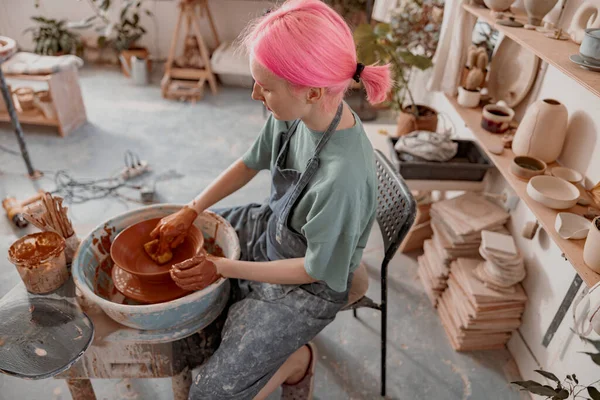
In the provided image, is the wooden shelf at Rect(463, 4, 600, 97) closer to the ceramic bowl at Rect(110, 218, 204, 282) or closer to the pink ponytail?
the pink ponytail

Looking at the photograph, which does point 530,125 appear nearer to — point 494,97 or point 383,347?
point 494,97

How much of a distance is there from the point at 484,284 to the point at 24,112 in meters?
3.40

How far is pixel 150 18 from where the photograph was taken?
15.6ft

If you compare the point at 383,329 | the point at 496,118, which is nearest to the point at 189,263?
the point at 383,329

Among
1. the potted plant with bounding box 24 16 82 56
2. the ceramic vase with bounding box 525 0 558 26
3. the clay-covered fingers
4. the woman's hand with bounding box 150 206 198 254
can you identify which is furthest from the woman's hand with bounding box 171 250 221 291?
the potted plant with bounding box 24 16 82 56

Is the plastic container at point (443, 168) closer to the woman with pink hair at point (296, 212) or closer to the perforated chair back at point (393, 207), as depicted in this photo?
the perforated chair back at point (393, 207)

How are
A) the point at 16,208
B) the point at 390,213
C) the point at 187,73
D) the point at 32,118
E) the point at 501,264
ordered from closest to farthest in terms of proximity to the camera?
the point at 390,213, the point at 501,264, the point at 16,208, the point at 32,118, the point at 187,73

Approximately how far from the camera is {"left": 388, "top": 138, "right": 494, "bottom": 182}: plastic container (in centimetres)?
216

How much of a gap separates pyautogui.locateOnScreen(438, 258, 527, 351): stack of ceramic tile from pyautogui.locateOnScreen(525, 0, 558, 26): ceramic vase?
1.03 m

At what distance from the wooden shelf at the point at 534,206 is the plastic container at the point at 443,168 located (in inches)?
7.1

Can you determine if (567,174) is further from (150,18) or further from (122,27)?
(150,18)

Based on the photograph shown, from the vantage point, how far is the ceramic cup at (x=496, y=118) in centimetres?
202

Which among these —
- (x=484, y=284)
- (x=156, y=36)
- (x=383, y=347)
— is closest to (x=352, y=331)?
A: (x=383, y=347)

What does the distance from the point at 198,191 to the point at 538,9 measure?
6.87 ft
